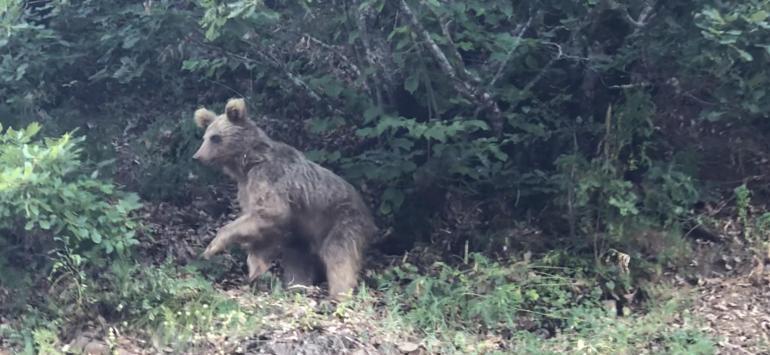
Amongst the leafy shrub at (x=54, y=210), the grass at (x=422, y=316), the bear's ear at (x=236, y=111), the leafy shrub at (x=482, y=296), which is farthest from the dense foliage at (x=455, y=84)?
the leafy shrub at (x=54, y=210)

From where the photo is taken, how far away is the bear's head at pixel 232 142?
9289mm

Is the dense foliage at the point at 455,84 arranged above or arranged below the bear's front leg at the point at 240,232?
above

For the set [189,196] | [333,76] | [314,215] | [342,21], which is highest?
[342,21]

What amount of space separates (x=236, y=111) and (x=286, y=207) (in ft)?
3.14

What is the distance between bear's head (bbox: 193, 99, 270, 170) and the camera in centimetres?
929

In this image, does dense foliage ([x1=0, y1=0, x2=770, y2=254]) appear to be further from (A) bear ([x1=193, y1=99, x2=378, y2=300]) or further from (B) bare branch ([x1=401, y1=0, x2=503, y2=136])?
(A) bear ([x1=193, y1=99, x2=378, y2=300])

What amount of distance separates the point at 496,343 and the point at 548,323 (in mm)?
632

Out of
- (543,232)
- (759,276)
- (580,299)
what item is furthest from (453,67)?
(759,276)

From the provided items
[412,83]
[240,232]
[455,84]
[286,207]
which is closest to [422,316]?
[286,207]

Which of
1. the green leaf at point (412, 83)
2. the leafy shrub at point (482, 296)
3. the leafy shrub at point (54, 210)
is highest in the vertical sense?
the green leaf at point (412, 83)

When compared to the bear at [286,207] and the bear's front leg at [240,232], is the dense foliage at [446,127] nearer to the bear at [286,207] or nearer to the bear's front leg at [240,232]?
the bear's front leg at [240,232]

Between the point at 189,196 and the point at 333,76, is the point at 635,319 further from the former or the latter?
the point at 189,196

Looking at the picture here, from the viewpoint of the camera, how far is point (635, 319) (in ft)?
28.5

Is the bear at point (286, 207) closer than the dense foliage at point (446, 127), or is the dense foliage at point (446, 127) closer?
the dense foliage at point (446, 127)
